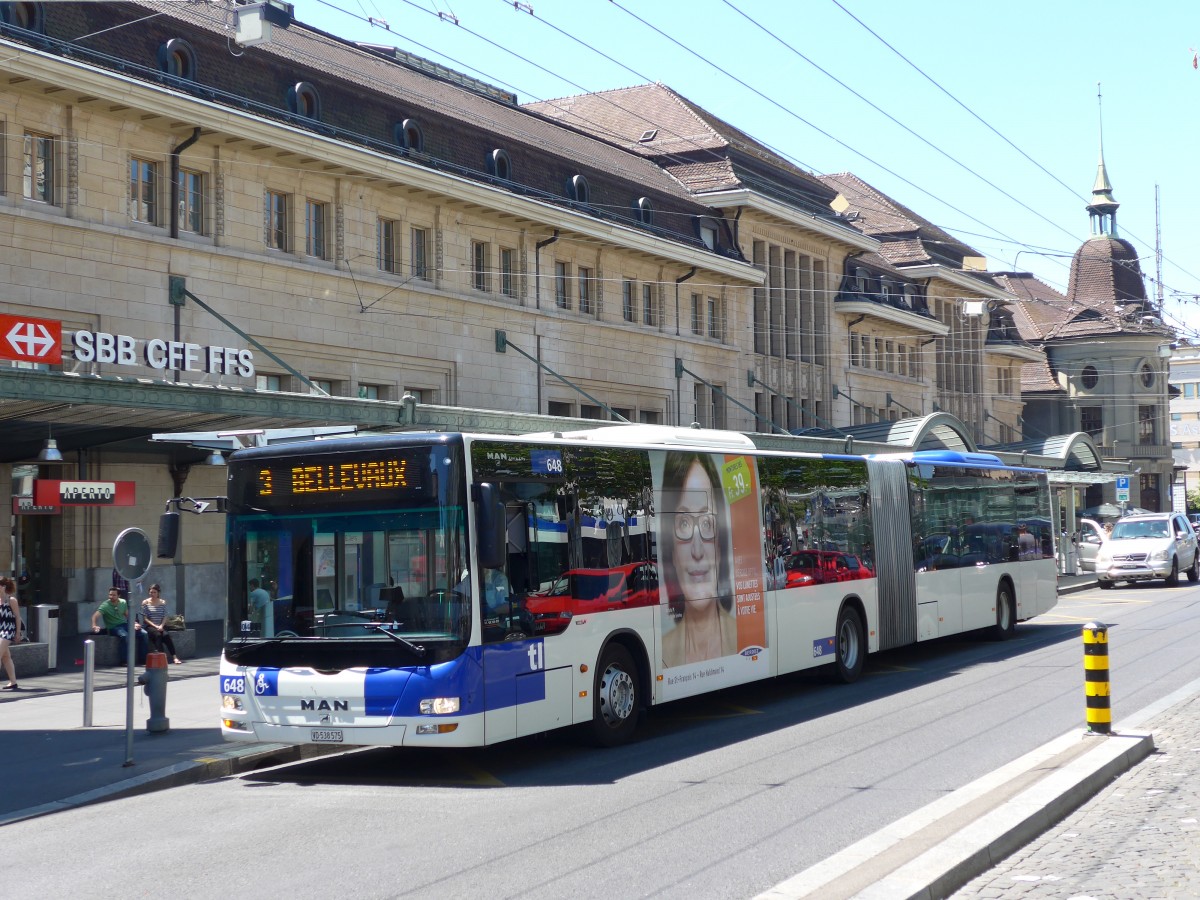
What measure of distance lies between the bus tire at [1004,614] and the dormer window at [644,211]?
20318mm

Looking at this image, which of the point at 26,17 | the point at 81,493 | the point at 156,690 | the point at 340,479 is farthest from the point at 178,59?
the point at 340,479

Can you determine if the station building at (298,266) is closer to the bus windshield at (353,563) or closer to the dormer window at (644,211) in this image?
the dormer window at (644,211)

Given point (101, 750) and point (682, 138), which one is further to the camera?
point (682, 138)

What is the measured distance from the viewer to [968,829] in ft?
25.7

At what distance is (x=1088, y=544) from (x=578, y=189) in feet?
67.5

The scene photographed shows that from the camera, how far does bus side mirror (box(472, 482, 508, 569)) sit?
10859mm

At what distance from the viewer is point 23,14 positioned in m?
24.0

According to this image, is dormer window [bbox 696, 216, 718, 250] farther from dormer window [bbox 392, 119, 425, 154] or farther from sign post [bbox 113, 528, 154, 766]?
sign post [bbox 113, 528, 154, 766]

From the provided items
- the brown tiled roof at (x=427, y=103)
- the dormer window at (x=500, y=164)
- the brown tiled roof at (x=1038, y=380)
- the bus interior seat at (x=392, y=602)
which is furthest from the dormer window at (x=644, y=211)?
the brown tiled roof at (x=1038, y=380)

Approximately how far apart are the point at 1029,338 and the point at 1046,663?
70.1 meters

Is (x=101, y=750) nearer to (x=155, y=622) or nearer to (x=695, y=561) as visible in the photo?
(x=695, y=561)

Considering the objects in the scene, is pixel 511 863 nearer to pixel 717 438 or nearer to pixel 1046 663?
pixel 717 438

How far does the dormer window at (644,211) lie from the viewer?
4088cm

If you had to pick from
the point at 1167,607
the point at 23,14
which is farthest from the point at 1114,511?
the point at 23,14
